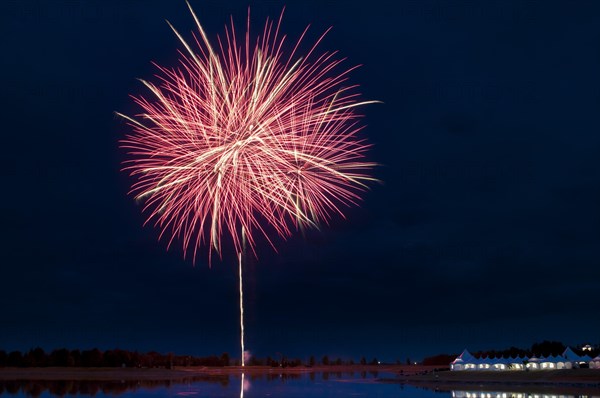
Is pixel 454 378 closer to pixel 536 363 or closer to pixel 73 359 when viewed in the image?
pixel 536 363

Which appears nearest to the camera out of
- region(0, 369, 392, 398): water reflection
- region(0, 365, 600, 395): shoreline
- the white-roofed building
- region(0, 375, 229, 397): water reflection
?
region(0, 369, 392, 398): water reflection

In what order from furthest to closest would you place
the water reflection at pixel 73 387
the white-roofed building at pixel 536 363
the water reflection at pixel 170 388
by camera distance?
the white-roofed building at pixel 536 363 → the water reflection at pixel 73 387 → the water reflection at pixel 170 388

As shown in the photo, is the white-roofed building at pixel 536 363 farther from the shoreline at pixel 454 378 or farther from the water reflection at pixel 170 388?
the water reflection at pixel 170 388

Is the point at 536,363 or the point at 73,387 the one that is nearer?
the point at 73,387

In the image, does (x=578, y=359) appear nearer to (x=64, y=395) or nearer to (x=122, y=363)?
(x=64, y=395)

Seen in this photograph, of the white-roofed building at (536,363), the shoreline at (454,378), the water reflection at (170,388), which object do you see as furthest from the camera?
the white-roofed building at (536,363)

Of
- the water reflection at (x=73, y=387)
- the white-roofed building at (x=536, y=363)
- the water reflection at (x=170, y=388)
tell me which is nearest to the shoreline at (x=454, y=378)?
the white-roofed building at (x=536, y=363)

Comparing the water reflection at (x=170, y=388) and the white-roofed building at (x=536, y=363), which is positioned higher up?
the white-roofed building at (x=536, y=363)

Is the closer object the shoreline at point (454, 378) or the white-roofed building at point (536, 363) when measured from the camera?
the shoreline at point (454, 378)

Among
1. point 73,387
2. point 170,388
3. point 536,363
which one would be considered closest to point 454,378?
point 536,363

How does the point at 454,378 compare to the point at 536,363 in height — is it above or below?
below

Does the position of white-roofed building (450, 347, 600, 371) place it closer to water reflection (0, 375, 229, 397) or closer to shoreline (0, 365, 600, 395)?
shoreline (0, 365, 600, 395)

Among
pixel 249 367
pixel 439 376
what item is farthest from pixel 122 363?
pixel 439 376

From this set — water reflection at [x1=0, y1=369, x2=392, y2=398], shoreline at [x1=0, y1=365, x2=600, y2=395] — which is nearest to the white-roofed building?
shoreline at [x1=0, y1=365, x2=600, y2=395]
